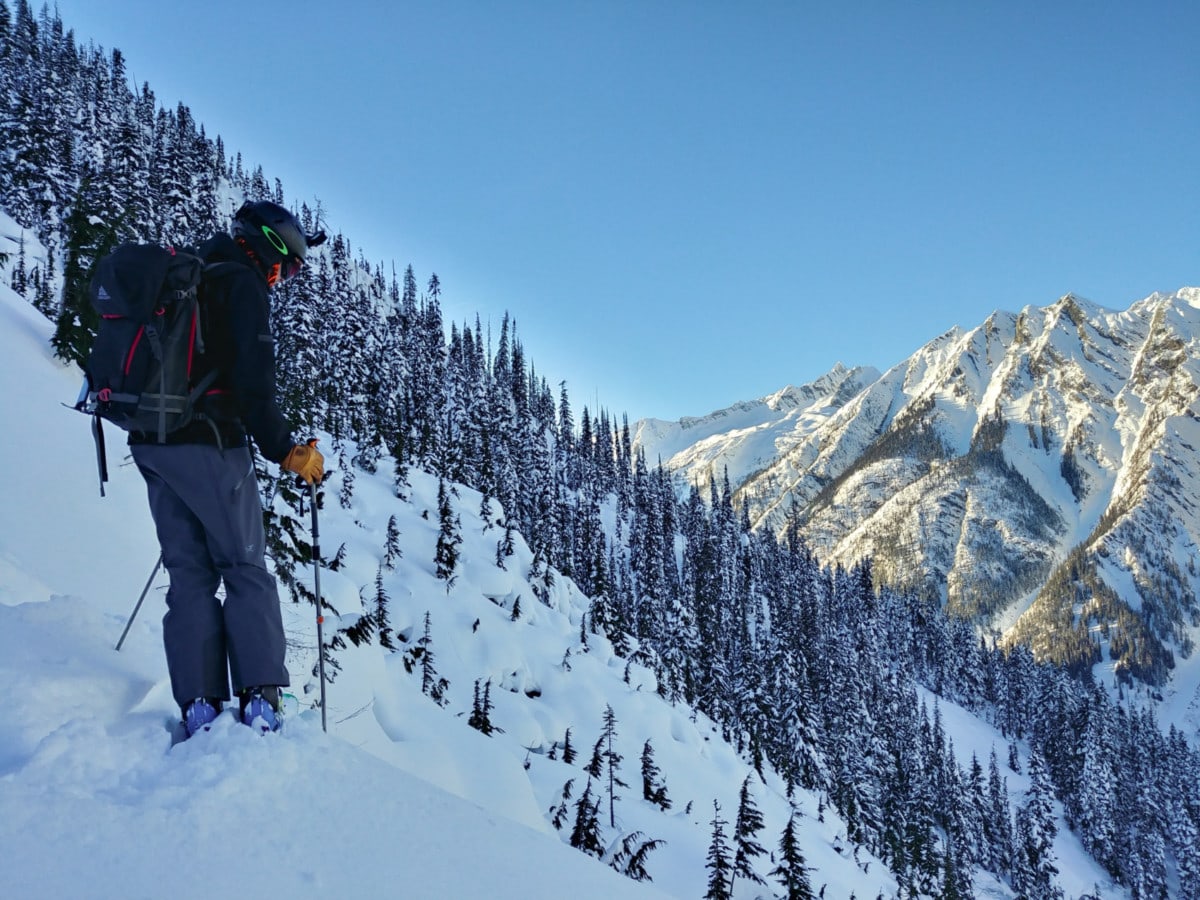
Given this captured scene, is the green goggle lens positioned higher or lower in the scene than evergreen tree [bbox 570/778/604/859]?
higher

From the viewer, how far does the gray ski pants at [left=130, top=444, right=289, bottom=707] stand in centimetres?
317

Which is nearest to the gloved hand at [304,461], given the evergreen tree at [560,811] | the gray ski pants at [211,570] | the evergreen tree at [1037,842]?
the gray ski pants at [211,570]

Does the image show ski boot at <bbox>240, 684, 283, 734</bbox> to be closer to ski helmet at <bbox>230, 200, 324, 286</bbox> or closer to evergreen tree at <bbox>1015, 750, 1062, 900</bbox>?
ski helmet at <bbox>230, 200, 324, 286</bbox>

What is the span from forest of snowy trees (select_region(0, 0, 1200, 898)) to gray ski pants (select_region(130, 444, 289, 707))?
17.5 feet

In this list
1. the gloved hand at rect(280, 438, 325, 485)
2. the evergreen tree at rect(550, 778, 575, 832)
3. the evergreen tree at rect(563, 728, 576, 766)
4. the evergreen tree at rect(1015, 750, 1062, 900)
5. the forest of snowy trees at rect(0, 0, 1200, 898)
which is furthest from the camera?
the evergreen tree at rect(1015, 750, 1062, 900)

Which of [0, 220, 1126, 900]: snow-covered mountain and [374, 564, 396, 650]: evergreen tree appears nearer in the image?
[0, 220, 1126, 900]: snow-covered mountain

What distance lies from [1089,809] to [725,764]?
263 feet

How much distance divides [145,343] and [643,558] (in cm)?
6759

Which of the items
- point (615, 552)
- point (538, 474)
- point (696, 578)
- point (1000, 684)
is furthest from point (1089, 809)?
point (538, 474)

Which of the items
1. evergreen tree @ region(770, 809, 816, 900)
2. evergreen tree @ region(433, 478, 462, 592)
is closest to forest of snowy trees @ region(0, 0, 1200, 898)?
evergreen tree @ region(433, 478, 462, 592)

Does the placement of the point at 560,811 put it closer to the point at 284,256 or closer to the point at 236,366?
the point at 236,366

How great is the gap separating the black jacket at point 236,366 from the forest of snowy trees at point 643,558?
5.56 m

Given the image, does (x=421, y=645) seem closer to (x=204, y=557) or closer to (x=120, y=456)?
(x=120, y=456)

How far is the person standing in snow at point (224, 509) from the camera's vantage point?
3.18m
